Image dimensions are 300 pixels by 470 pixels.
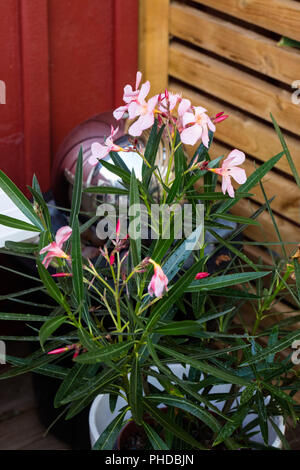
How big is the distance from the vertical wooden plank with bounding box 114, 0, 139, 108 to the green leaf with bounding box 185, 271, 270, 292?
1.20 metres

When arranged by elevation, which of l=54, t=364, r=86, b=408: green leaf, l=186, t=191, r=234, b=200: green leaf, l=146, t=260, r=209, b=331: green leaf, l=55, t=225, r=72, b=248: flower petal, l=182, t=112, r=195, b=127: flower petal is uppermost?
l=182, t=112, r=195, b=127: flower petal

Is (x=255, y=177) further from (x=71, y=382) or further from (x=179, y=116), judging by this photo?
(x=71, y=382)

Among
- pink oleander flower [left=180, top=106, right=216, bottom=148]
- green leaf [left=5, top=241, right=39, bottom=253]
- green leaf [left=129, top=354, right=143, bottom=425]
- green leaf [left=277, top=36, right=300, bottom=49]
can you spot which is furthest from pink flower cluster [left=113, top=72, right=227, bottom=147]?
green leaf [left=277, top=36, right=300, bottom=49]

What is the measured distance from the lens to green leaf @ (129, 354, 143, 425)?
890 millimetres

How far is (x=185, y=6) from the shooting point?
189cm

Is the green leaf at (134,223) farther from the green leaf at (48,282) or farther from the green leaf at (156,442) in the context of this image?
the green leaf at (156,442)

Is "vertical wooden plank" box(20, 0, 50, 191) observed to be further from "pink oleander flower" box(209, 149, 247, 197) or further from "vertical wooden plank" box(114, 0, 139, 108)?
"pink oleander flower" box(209, 149, 247, 197)

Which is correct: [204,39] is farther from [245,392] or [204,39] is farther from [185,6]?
[245,392]

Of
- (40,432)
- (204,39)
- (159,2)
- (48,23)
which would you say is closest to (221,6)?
(204,39)

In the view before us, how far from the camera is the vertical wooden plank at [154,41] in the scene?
1.93 meters

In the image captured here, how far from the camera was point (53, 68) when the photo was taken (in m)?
1.85

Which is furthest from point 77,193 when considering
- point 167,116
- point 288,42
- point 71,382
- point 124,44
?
point 124,44

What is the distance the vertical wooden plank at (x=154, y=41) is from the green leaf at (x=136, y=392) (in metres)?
1.25

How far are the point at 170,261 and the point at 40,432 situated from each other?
101 cm
